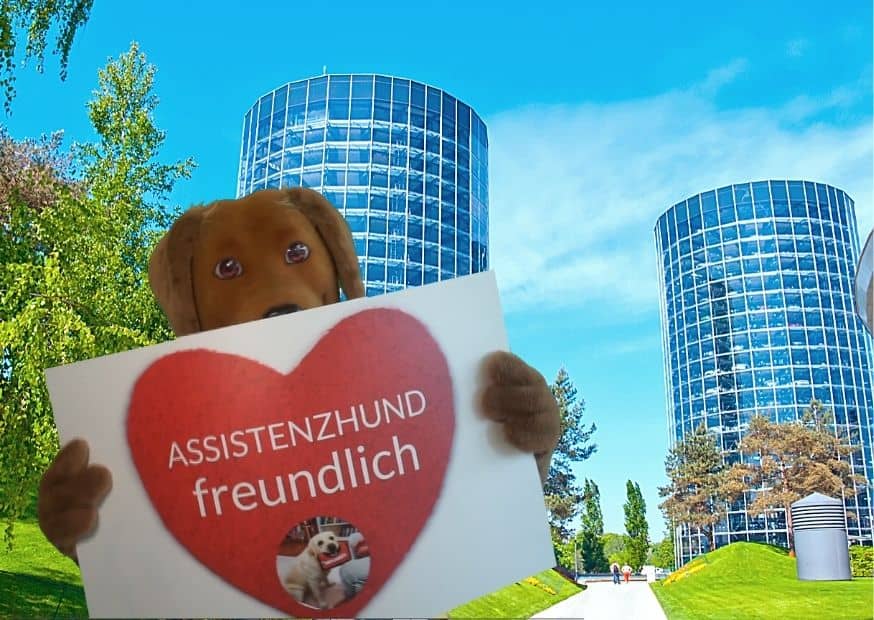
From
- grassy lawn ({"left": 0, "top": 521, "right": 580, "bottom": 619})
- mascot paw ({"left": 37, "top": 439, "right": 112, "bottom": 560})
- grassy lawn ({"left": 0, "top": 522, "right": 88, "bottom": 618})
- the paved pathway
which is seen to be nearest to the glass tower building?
the paved pathway

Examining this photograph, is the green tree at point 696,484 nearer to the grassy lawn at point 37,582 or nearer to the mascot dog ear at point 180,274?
the grassy lawn at point 37,582

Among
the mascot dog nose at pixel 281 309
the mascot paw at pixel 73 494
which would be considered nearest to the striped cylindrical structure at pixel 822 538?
the mascot dog nose at pixel 281 309

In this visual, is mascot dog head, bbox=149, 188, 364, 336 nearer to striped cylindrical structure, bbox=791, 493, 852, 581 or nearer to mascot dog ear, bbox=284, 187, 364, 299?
mascot dog ear, bbox=284, 187, 364, 299

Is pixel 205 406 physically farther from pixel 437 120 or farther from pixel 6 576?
pixel 437 120

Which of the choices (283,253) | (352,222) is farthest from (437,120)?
(283,253)

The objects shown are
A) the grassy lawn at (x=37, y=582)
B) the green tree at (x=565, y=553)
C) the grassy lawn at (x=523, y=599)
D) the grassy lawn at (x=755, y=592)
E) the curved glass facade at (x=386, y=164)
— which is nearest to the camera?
the grassy lawn at (x=37, y=582)

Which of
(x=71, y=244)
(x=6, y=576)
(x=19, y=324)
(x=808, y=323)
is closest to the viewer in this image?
(x=19, y=324)

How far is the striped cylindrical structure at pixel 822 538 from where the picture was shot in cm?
1153

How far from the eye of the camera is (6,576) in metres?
6.90

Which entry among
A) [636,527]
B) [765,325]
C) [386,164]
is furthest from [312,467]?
[765,325]

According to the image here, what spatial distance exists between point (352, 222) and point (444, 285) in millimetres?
21264

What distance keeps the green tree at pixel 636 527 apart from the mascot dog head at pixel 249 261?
29219 millimetres

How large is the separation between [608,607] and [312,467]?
12154 mm

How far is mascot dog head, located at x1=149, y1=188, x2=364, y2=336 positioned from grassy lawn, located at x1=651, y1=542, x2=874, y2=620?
9912 mm
